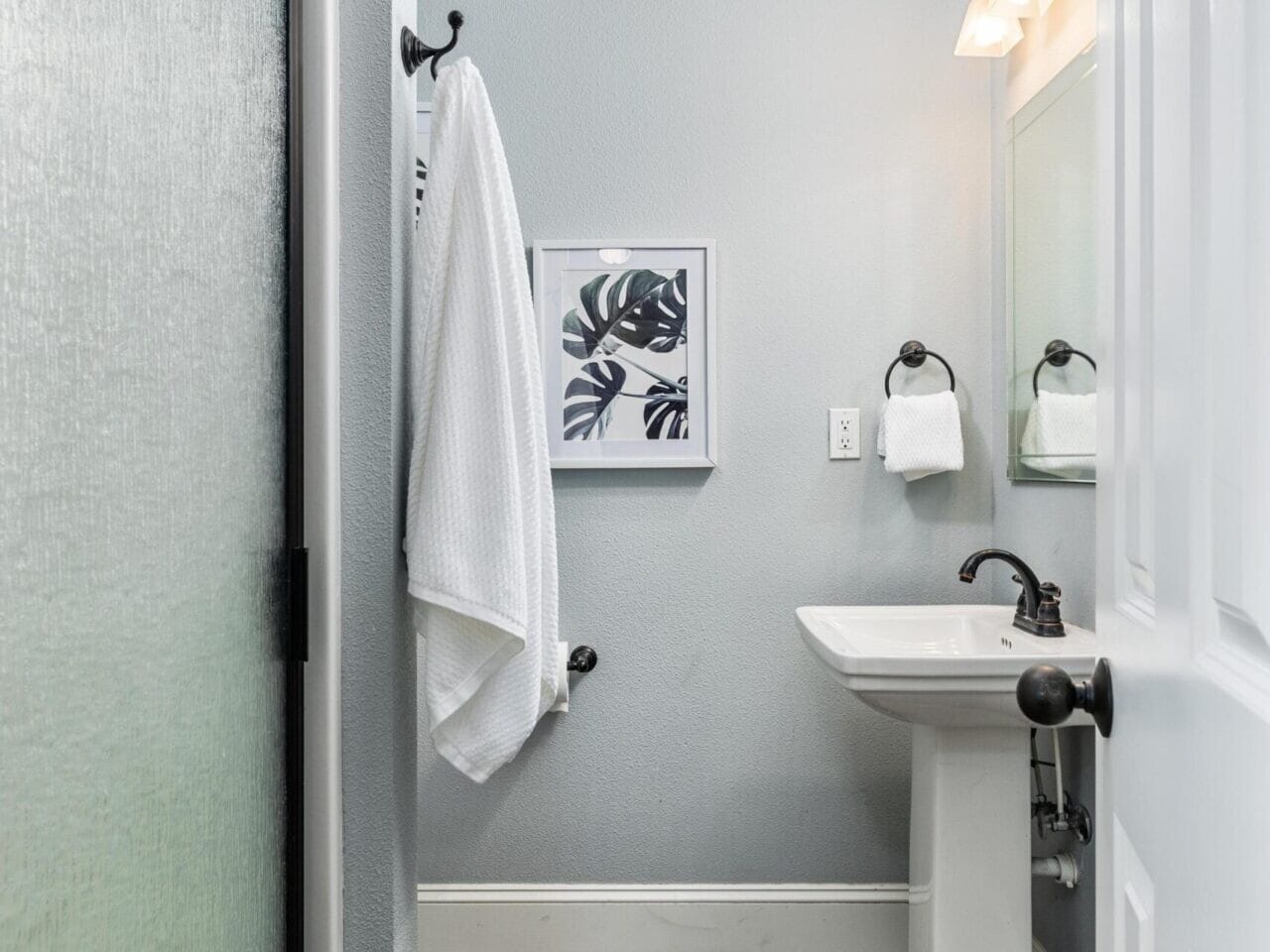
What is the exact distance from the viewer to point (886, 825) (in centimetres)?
200

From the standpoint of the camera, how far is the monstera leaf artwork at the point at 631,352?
2.00 m

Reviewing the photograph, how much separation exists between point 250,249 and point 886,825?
1.80 metres

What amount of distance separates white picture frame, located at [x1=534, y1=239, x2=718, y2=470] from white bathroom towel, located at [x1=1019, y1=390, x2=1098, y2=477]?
25.9 inches

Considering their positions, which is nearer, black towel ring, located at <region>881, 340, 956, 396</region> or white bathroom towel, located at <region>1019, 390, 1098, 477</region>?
white bathroom towel, located at <region>1019, 390, 1098, 477</region>

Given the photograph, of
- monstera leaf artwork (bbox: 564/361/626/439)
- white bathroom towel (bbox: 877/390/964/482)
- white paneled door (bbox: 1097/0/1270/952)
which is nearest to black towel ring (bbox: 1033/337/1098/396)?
white bathroom towel (bbox: 877/390/964/482)

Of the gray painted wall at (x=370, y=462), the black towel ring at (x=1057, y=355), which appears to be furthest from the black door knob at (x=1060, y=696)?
the black towel ring at (x=1057, y=355)

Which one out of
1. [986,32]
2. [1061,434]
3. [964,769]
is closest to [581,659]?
[964,769]

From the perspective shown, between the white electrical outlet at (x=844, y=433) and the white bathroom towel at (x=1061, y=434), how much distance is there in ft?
1.14

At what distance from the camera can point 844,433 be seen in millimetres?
1997

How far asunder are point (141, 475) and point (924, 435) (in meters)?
1.61

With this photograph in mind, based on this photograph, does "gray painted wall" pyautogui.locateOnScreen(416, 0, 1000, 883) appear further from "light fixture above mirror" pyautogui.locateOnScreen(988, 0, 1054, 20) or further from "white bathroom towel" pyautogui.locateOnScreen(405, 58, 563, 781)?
"white bathroom towel" pyautogui.locateOnScreen(405, 58, 563, 781)

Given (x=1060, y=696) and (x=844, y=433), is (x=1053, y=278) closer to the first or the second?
(x=844, y=433)

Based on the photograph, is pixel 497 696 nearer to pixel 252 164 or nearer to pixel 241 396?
A: pixel 241 396

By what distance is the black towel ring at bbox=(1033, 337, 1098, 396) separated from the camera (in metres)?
1.63
